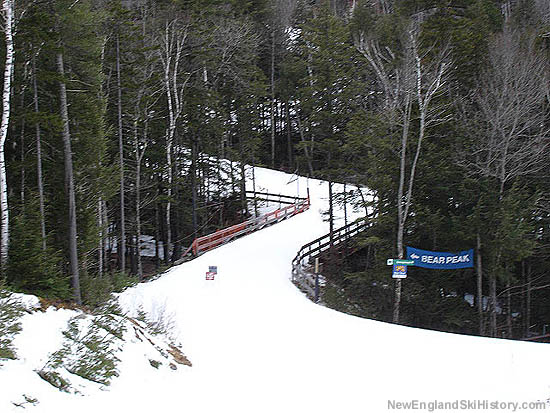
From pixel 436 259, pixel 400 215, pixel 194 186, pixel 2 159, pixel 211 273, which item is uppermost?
pixel 2 159

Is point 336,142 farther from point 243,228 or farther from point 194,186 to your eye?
point 194,186

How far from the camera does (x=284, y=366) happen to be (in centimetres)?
1116

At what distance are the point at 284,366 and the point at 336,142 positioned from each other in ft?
50.4

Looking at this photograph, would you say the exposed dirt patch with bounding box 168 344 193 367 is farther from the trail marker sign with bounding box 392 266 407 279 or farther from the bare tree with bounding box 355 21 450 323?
the bare tree with bounding box 355 21 450 323

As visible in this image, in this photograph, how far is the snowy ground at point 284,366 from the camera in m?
7.64

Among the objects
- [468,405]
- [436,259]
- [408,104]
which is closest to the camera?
[468,405]

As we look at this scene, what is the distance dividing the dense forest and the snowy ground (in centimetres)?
402

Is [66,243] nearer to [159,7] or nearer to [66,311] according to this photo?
[66,311]

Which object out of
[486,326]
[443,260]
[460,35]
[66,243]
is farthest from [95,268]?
[460,35]

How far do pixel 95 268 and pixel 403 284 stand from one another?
13393mm

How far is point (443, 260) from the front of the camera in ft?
59.7

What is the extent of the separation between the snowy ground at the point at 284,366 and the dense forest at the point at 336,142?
4015mm

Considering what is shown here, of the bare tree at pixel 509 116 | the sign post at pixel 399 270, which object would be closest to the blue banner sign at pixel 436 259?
the sign post at pixel 399 270

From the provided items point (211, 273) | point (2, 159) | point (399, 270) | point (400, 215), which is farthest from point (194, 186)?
point (2, 159)
